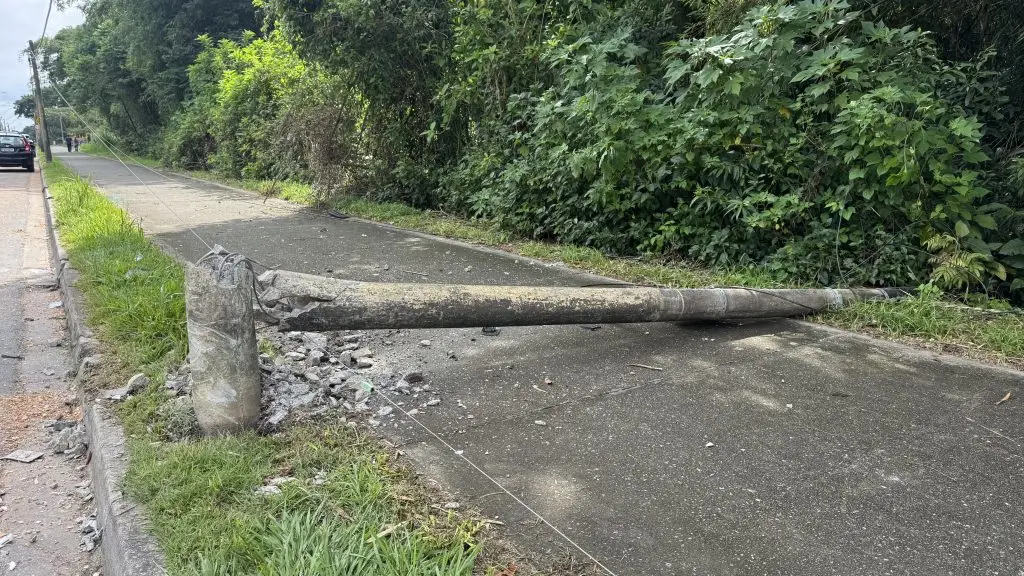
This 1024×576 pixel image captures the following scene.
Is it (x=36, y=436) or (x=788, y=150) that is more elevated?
(x=788, y=150)

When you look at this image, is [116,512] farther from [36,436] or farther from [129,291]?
[129,291]

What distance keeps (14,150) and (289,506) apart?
26.8 metres

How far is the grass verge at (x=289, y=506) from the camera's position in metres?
2.05

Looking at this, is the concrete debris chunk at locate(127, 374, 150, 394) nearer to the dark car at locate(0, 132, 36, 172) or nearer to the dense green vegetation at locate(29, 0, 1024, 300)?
the dense green vegetation at locate(29, 0, 1024, 300)

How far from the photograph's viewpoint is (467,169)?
9492mm

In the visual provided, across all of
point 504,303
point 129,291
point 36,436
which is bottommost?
point 36,436

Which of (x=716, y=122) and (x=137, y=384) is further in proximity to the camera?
(x=716, y=122)

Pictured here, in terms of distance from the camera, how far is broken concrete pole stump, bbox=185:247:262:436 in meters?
2.84

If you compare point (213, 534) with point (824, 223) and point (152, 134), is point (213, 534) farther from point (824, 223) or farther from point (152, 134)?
point (152, 134)

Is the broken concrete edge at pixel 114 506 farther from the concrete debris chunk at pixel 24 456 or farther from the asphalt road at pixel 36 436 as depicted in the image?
the concrete debris chunk at pixel 24 456

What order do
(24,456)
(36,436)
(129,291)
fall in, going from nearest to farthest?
(24,456) → (36,436) → (129,291)

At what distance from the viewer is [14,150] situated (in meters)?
22.8

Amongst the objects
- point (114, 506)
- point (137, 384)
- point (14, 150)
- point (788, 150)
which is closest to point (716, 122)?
point (788, 150)

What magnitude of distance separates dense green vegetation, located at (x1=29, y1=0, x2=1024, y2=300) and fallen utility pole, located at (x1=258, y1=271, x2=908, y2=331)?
2.58ft
